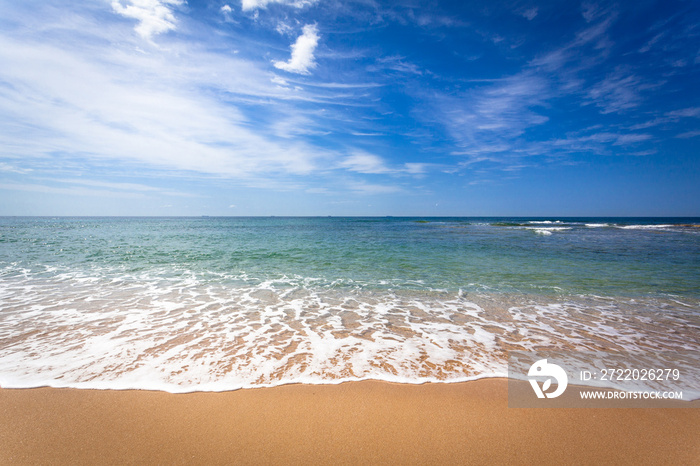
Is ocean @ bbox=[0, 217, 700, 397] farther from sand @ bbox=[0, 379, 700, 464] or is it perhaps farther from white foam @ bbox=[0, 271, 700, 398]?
sand @ bbox=[0, 379, 700, 464]

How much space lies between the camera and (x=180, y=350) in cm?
438

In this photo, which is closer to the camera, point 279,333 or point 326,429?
point 326,429

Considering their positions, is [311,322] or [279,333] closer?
[279,333]

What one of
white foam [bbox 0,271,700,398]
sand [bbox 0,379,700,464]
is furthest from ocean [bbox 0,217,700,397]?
sand [bbox 0,379,700,464]

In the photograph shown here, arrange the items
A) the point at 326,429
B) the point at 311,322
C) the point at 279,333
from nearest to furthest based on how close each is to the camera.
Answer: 1. the point at 326,429
2. the point at 279,333
3. the point at 311,322

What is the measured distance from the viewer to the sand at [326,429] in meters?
2.45

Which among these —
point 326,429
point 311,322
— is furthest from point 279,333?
point 326,429

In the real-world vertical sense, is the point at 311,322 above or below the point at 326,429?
below

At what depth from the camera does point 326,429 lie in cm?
278

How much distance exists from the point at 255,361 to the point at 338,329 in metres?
1.77

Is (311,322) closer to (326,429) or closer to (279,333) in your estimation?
(279,333)

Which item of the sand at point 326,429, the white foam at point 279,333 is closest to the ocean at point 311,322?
the white foam at point 279,333

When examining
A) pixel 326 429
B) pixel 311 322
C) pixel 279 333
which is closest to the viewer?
pixel 326 429

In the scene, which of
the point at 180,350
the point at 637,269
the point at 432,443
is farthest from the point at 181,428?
the point at 637,269
